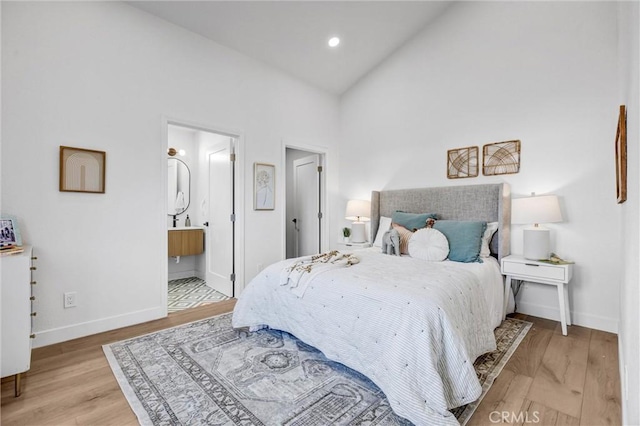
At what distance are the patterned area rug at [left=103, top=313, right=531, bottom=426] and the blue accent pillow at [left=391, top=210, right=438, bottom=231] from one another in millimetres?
1281

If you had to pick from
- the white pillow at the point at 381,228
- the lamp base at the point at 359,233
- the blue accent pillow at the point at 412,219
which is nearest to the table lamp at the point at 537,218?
the blue accent pillow at the point at 412,219

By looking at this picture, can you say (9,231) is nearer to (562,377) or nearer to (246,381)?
(246,381)

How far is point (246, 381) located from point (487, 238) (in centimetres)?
260

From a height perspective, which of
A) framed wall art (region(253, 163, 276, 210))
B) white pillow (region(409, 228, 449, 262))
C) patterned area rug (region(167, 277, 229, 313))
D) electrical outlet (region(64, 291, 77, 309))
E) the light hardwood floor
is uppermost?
framed wall art (region(253, 163, 276, 210))

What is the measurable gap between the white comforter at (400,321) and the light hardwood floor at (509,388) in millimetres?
261

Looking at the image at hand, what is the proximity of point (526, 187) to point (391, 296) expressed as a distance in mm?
2251

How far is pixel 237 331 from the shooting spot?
260 centimetres

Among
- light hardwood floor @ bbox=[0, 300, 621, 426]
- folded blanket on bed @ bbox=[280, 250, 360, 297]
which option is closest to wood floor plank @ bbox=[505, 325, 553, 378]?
light hardwood floor @ bbox=[0, 300, 621, 426]

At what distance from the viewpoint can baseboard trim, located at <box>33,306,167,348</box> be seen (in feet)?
7.74

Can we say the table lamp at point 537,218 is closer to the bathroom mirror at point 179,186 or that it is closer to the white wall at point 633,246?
the white wall at point 633,246

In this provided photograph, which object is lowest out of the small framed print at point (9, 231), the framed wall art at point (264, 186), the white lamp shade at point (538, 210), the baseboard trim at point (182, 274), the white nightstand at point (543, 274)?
the baseboard trim at point (182, 274)

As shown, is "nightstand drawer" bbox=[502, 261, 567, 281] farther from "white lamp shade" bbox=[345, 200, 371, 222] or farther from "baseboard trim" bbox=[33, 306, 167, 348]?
"baseboard trim" bbox=[33, 306, 167, 348]

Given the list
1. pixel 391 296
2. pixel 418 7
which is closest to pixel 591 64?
pixel 418 7

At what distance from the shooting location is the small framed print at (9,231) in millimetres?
2090
